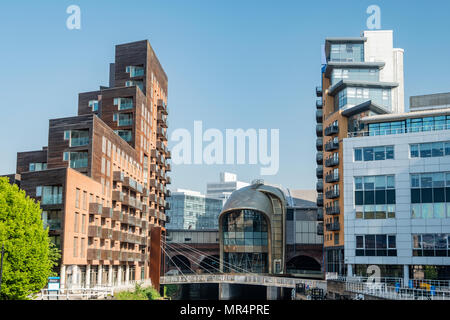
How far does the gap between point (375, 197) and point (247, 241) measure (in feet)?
138

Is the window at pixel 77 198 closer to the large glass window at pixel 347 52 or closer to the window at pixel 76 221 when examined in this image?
the window at pixel 76 221

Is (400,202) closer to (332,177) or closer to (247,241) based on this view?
(332,177)

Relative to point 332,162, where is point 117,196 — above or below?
below

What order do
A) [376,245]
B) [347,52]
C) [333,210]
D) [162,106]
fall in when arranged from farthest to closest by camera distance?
[162,106]
[347,52]
[333,210]
[376,245]

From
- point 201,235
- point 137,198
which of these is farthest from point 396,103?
point 137,198

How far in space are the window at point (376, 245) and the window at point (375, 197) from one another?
2.46 metres

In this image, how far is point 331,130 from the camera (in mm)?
90312

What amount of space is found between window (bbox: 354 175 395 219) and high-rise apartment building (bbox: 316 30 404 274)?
9.70 meters

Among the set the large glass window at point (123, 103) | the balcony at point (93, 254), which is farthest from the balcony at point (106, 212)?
the large glass window at point (123, 103)

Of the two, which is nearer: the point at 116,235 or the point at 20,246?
the point at 20,246

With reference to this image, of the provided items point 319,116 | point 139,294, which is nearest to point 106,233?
point 139,294

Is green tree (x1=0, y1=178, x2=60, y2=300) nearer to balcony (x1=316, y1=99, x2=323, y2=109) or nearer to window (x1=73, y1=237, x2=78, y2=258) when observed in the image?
window (x1=73, y1=237, x2=78, y2=258)

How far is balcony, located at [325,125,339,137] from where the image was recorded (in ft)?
293
